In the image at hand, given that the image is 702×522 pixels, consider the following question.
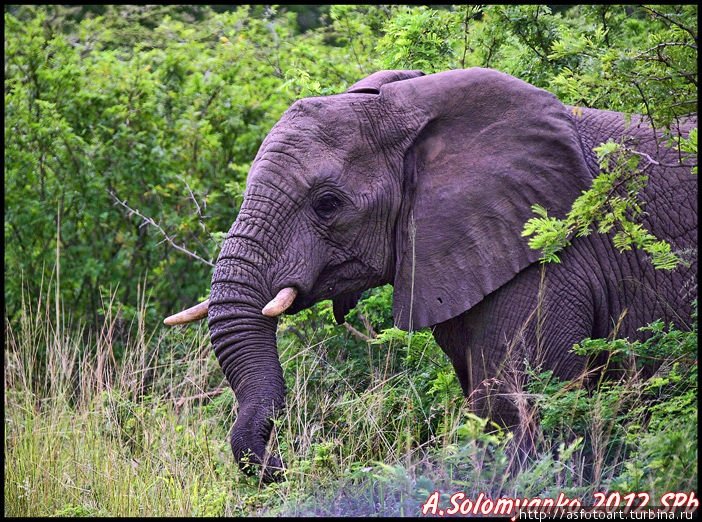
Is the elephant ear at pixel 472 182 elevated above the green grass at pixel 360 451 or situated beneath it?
elevated above

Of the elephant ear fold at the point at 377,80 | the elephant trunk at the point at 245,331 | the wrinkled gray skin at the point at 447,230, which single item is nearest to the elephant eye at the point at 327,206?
the wrinkled gray skin at the point at 447,230

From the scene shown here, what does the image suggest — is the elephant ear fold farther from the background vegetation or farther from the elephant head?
the background vegetation

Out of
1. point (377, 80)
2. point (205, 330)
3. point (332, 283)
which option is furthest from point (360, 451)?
point (205, 330)

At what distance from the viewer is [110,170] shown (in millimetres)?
8297

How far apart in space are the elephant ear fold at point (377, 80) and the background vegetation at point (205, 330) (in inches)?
33.6

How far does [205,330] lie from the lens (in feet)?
22.9

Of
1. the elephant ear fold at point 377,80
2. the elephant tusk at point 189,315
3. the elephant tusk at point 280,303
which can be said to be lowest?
the elephant tusk at point 189,315

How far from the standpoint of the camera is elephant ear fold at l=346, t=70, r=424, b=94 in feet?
15.2

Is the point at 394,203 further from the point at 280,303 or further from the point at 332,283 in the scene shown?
the point at 280,303

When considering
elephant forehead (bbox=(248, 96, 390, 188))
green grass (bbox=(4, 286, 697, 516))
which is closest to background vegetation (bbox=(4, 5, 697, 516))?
green grass (bbox=(4, 286, 697, 516))

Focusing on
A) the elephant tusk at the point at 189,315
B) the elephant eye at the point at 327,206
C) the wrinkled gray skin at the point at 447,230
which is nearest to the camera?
the wrinkled gray skin at the point at 447,230

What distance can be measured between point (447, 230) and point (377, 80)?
1018 millimetres

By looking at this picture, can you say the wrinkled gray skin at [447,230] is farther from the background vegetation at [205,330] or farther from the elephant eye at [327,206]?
the background vegetation at [205,330]

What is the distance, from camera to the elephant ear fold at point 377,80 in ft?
15.2
